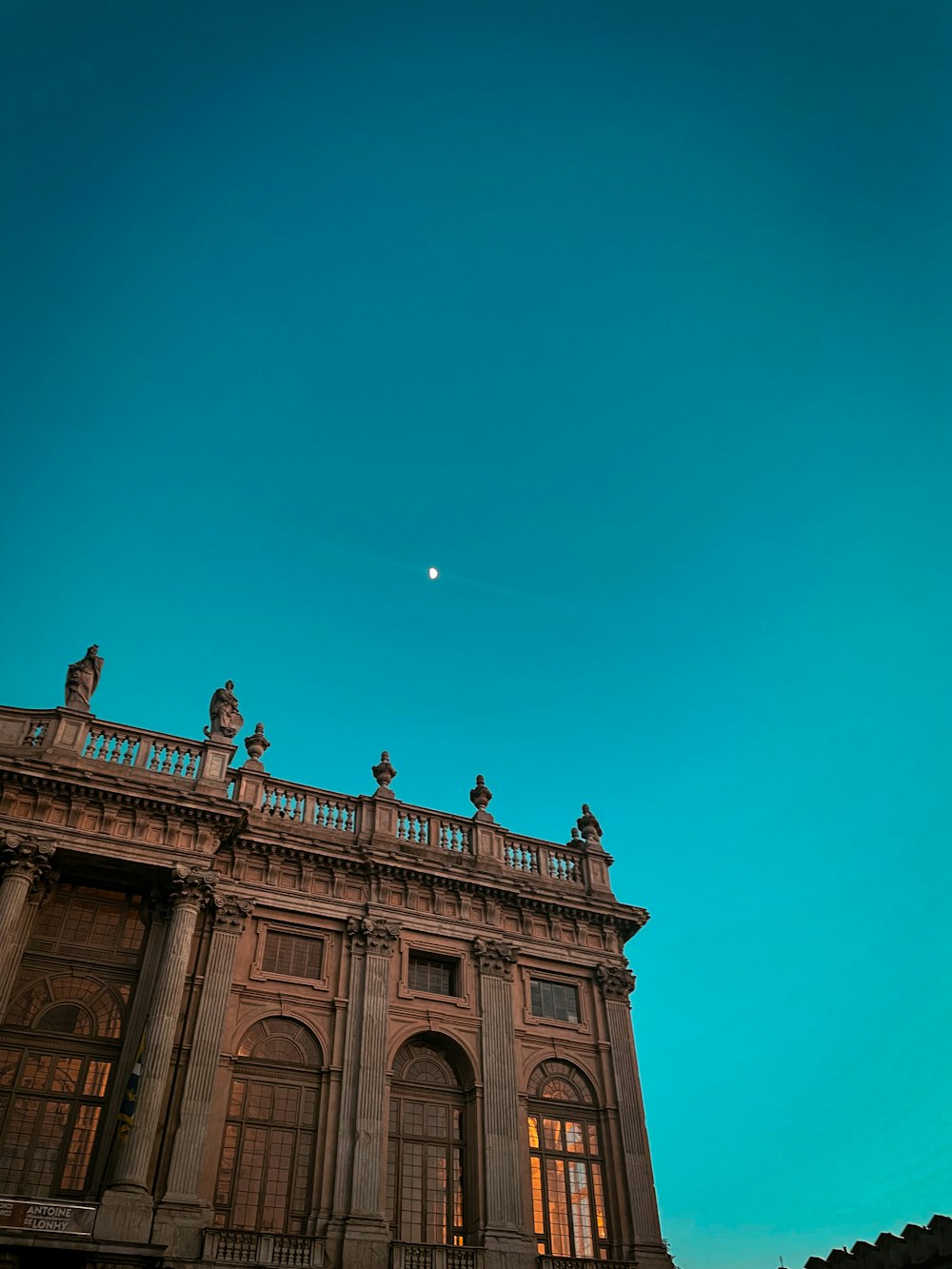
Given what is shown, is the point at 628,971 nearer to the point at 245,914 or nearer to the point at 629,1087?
the point at 629,1087

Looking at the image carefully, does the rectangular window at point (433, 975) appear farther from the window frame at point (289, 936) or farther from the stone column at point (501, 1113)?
the window frame at point (289, 936)

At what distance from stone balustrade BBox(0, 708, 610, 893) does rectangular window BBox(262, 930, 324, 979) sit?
270 cm

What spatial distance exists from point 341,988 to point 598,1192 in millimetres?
8661

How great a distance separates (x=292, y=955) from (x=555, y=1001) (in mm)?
8023

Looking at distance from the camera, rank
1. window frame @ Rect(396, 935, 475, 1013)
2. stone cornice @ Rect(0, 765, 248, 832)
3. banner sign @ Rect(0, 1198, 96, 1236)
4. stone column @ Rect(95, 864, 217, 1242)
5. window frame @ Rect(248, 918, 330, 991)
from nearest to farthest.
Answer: banner sign @ Rect(0, 1198, 96, 1236) < stone column @ Rect(95, 864, 217, 1242) < stone cornice @ Rect(0, 765, 248, 832) < window frame @ Rect(248, 918, 330, 991) < window frame @ Rect(396, 935, 475, 1013)

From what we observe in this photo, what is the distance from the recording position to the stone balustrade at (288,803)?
24.7 metres

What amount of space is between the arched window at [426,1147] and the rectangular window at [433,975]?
1424 mm

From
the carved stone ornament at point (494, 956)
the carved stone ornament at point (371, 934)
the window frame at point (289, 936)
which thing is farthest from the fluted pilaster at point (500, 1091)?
the window frame at point (289, 936)

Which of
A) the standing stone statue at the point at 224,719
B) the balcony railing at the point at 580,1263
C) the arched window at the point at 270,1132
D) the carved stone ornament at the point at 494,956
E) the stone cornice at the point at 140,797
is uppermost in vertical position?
the standing stone statue at the point at 224,719

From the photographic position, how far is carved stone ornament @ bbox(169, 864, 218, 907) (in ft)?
76.7

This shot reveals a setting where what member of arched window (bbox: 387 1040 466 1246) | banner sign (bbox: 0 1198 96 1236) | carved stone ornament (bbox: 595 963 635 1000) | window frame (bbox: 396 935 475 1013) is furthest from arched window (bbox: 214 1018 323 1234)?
carved stone ornament (bbox: 595 963 635 1000)

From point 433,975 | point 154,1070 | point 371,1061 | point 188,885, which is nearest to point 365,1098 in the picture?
point 371,1061

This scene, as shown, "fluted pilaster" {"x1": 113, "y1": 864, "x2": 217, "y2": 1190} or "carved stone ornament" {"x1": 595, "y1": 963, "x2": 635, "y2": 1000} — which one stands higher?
"carved stone ornament" {"x1": 595, "y1": 963, "x2": 635, "y2": 1000}

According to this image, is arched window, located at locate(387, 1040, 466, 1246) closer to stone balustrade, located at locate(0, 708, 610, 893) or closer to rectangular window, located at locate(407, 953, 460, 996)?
rectangular window, located at locate(407, 953, 460, 996)
